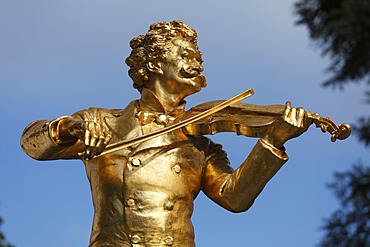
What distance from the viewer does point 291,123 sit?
30.8ft

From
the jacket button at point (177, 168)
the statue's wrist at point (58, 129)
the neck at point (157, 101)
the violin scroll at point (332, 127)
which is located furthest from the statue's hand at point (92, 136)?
the violin scroll at point (332, 127)

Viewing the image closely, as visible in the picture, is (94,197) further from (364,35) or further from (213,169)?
(364,35)

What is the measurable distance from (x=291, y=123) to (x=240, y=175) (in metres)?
0.62

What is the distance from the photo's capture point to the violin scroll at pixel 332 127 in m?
9.45

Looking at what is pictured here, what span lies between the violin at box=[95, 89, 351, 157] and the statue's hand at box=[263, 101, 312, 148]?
58 millimetres

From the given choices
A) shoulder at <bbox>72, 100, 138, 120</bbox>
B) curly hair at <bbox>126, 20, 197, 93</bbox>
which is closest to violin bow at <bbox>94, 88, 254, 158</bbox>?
shoulder at <bbox>72, 100, 138, 120</bbox>

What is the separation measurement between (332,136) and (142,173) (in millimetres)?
1349

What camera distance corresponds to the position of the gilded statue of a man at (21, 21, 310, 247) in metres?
9.55

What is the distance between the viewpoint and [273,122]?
9.55 m

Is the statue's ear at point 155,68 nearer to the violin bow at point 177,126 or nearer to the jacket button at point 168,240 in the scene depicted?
the violin bow at point 177,126

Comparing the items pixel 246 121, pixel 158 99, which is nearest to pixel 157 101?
pixel 158 99

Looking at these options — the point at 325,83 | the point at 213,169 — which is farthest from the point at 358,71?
the point at 213,169

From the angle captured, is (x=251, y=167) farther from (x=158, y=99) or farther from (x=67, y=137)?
(x=67, y=137)

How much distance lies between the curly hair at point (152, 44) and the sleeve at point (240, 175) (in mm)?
758
